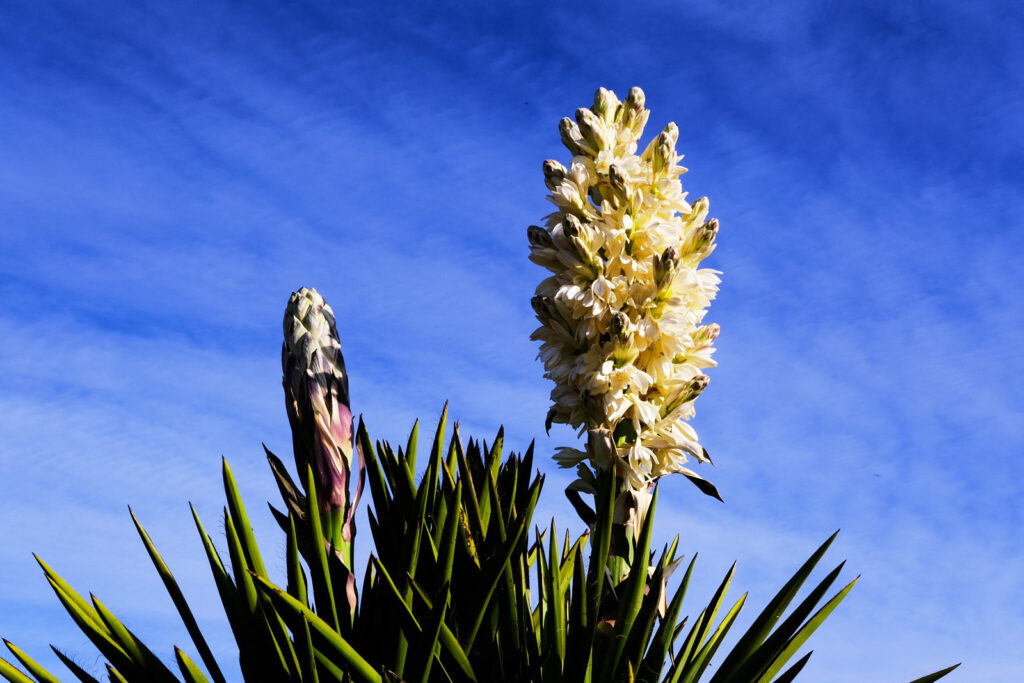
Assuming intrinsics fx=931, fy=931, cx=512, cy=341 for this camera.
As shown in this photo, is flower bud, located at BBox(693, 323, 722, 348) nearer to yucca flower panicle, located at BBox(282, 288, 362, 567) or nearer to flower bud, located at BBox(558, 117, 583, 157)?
flower bud, located at BBox(558, 117, 583, 157)

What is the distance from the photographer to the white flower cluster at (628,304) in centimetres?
225

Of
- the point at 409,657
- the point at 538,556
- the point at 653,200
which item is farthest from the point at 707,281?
the point at 409,657

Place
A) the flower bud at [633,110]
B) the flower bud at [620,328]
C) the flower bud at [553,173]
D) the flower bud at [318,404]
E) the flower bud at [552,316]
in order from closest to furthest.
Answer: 1. the flower bud at [318,404]
2. the flower bud at [620,328]
3. the flower bud at [552,316]
4. the flower bud at [553,173]
5. the flower bud at [633,110]

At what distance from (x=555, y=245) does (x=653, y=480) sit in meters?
0.64

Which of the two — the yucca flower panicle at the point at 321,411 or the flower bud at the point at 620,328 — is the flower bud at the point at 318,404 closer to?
the yucca flower panicle at the point at 321,411

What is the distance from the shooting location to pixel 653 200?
242 cm

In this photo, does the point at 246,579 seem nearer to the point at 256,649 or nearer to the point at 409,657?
the point at 256,649

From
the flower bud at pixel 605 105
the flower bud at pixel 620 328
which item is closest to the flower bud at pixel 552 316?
the flower bud at pixel 620 328

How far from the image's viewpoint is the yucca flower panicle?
207 cm

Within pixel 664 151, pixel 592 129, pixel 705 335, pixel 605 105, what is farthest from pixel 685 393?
pixel 605 105

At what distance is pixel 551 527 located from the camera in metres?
2.52

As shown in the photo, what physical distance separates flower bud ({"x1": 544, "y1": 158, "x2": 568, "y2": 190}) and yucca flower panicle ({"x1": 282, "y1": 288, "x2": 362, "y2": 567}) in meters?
0.71

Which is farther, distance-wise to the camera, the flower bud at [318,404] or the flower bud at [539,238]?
the flower bud at [539,238]

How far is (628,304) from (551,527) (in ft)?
2.16
